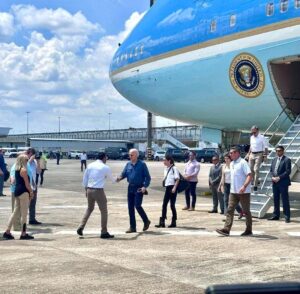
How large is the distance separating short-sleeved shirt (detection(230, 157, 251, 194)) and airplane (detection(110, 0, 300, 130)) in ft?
11.9

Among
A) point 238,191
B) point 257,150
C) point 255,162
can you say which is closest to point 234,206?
point 238,191

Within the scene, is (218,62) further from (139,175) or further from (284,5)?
(139,175)

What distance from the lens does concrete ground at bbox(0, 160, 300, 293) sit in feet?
20.0

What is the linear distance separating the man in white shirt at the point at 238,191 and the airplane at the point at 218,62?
3.63 metres

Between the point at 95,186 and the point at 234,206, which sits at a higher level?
the point at 95,186

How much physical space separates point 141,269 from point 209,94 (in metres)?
8.85

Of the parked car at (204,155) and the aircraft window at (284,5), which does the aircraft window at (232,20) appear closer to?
the aircraft window at (284,5)

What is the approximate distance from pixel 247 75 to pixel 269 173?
283 centimetres

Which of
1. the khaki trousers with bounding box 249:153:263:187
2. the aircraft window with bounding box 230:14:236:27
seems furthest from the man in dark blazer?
the aircraft window with bounding box 230:14:236:27

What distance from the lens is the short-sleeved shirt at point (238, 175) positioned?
9.67 meters

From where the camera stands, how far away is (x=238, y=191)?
963 cm

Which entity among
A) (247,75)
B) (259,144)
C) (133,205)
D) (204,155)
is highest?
(247,75)

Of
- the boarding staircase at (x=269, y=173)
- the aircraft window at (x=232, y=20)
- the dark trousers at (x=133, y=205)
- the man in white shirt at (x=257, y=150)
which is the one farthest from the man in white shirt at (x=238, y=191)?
the aircraft window at (x=232, y=20)

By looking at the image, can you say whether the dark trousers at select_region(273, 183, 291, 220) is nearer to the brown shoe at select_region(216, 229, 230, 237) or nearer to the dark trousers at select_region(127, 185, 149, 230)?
the brown shoe at select_region(216, 229, 230, 237)
